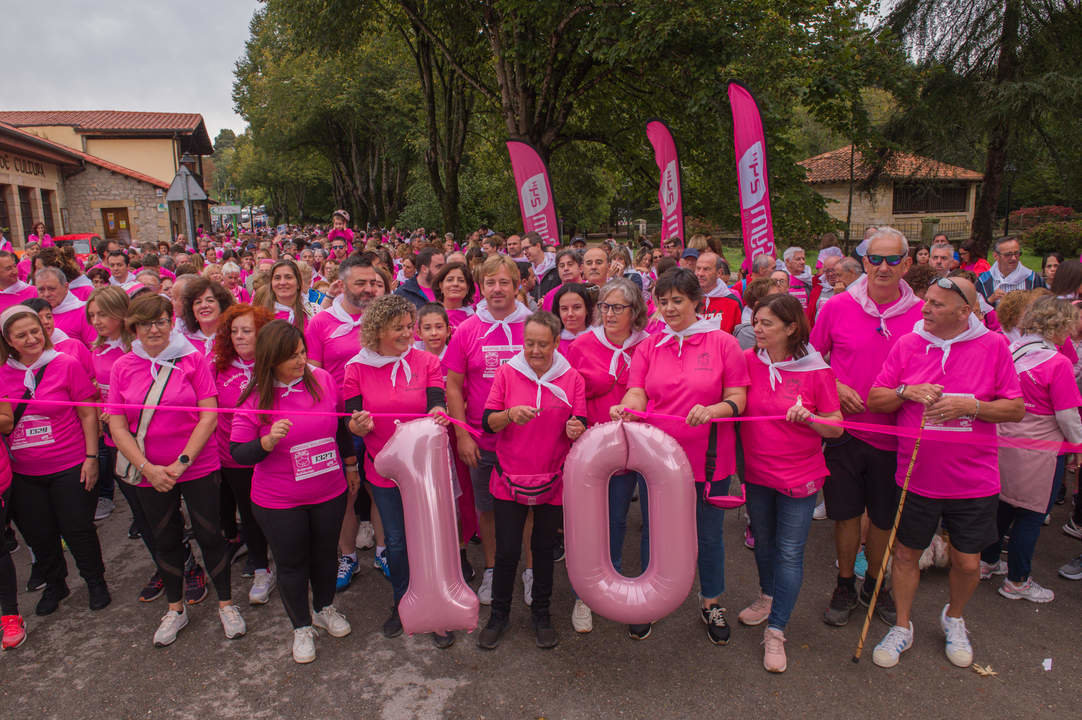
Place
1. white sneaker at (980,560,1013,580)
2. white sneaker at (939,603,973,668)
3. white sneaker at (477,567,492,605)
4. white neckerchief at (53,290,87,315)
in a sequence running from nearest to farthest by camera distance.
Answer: white sneaker at (939,603,973,668) < white sneaker at (477,567,492,605) < white sneaker at (980,560,1013,580) < white neckerchief at (53,290,87,315)

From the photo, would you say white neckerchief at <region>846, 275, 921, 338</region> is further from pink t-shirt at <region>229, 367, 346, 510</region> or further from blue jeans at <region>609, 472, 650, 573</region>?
pink t-shirt at <region>229, 367, 346, 510</region>

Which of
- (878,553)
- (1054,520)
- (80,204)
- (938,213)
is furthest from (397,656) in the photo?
(938,213)

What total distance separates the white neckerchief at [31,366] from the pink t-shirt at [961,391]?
471 cm

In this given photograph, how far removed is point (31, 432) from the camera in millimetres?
3861

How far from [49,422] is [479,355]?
8.25ft

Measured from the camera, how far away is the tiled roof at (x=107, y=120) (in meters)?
37.4

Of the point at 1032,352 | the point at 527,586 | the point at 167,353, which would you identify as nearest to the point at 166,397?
the point at 167,353

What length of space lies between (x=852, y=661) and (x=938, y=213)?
45.1 metres

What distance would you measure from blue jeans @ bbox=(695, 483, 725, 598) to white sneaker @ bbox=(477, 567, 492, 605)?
132 cm

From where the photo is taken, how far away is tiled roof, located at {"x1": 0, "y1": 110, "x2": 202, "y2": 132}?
37438mm

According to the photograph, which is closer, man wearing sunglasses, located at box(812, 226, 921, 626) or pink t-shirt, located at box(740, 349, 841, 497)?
pink t-shirt, located at box(740, 349, 841, 497)

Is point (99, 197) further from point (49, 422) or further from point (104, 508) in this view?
point (49, 422)

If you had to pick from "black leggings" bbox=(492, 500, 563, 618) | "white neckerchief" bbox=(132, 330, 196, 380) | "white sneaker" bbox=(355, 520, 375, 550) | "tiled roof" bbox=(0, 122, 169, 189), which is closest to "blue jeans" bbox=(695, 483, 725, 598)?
"black leggings" bbox=(492, 500, 563, 618)

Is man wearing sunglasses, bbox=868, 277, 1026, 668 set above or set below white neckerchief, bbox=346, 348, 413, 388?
below
